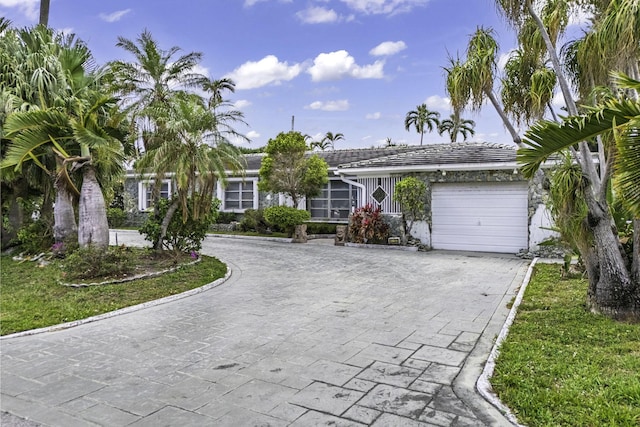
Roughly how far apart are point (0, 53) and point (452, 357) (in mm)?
13940

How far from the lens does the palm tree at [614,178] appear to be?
15.0ft

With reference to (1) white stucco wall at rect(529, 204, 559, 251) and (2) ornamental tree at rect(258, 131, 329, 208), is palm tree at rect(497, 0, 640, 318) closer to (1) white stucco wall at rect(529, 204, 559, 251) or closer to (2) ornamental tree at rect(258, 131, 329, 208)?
(1) white stucco wall at rect(529, 204, 559, 251)

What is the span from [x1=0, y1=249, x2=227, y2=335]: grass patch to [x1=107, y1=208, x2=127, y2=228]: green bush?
14.5 meters

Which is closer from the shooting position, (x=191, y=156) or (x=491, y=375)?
(x=491, y=375)

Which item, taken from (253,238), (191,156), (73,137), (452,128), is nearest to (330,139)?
(452,128)

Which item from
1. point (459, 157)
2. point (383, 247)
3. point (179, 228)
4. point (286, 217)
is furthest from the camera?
point (286, 217)

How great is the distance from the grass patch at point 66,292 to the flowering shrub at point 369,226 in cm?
642

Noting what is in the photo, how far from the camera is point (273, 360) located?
5250mm

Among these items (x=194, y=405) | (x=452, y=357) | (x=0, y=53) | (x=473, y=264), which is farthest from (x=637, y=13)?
(x=0, y=53)

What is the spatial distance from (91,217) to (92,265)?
1.81 metres

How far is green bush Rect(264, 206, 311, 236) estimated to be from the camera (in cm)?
1858

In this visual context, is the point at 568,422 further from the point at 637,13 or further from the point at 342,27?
the point at 342,27

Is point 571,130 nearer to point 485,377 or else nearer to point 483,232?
point 485,377

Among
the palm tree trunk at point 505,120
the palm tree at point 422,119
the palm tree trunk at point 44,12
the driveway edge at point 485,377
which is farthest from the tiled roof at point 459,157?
the palm tree at point 422,119
